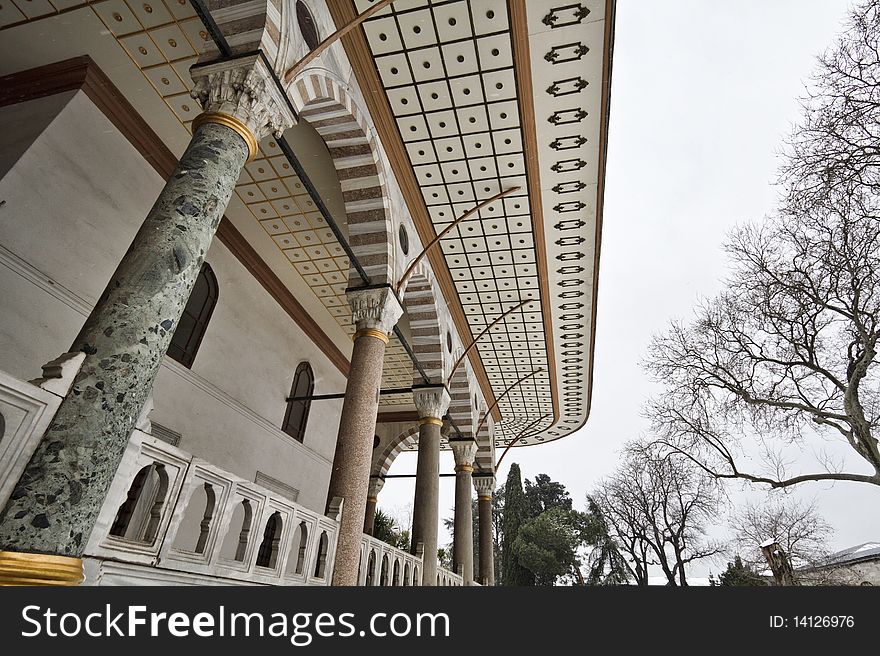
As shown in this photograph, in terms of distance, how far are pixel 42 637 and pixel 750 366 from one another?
10.3 m

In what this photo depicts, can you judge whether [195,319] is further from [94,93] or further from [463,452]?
[463,452]

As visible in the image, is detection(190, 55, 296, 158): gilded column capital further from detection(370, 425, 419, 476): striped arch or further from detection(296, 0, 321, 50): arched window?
detection(370, 425, 419, 476): striped arch

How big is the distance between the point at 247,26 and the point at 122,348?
3106 millimetres

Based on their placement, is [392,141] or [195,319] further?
[195,319]

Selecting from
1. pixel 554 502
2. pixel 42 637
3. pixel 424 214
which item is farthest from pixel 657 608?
pixel 554 502

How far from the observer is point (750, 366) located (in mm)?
9281

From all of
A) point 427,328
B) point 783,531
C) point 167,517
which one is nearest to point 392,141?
point 427,328

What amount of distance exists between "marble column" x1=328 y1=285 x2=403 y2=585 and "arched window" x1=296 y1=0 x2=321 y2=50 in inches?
116

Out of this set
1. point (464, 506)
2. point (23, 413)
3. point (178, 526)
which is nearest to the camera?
point (23, 413)

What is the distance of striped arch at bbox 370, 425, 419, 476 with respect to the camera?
51.1 feet

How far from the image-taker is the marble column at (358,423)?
215 inches

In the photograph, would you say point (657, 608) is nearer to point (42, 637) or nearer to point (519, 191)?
point (42, 637)

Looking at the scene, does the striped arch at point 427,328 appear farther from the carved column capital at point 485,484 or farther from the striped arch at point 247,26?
the carved column capital at point 485,484

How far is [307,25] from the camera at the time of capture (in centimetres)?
514
